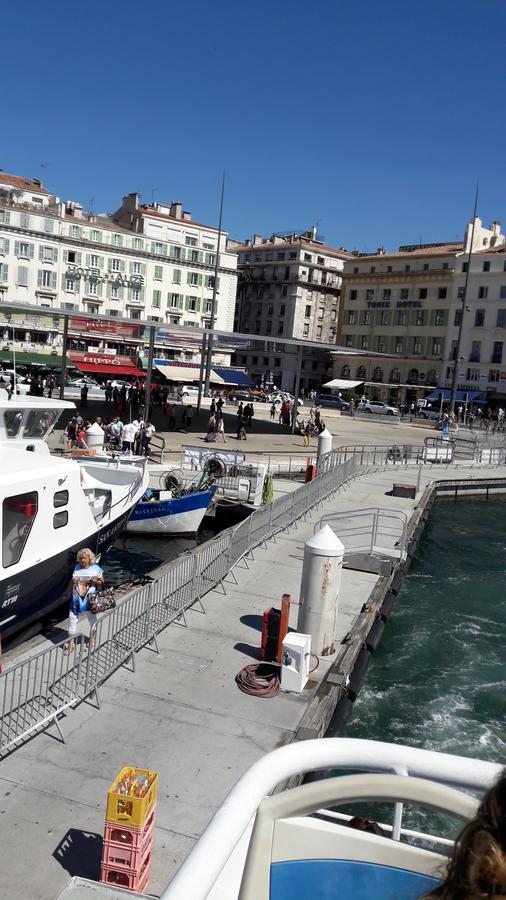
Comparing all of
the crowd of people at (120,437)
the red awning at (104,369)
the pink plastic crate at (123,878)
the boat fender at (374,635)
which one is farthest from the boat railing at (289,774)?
the red awning at (104,369)

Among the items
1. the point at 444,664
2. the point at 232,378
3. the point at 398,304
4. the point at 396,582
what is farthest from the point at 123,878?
the point at 398,304

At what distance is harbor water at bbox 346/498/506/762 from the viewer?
11641mm

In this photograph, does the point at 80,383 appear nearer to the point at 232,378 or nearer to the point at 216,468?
the point at 232,378

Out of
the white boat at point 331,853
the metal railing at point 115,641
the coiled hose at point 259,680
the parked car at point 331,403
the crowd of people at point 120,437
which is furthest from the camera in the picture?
the parked car at point 331,403

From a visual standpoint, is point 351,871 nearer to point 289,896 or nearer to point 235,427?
point 289,896

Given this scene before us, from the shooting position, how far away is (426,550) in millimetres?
24797

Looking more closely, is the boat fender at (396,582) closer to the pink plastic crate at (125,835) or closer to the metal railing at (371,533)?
the metal railing at (371,533)

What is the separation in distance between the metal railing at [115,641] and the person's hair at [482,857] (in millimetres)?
6688

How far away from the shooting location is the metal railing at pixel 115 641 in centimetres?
826

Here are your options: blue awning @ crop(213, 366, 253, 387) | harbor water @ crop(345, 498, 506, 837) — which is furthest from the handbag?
blue awning @ crop(213, 366, 253, 387)

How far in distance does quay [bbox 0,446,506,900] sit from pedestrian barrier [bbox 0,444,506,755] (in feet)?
0.78

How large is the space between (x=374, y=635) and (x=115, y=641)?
5553 mm

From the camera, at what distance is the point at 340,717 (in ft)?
34.4

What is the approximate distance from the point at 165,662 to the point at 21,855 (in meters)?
4.53
